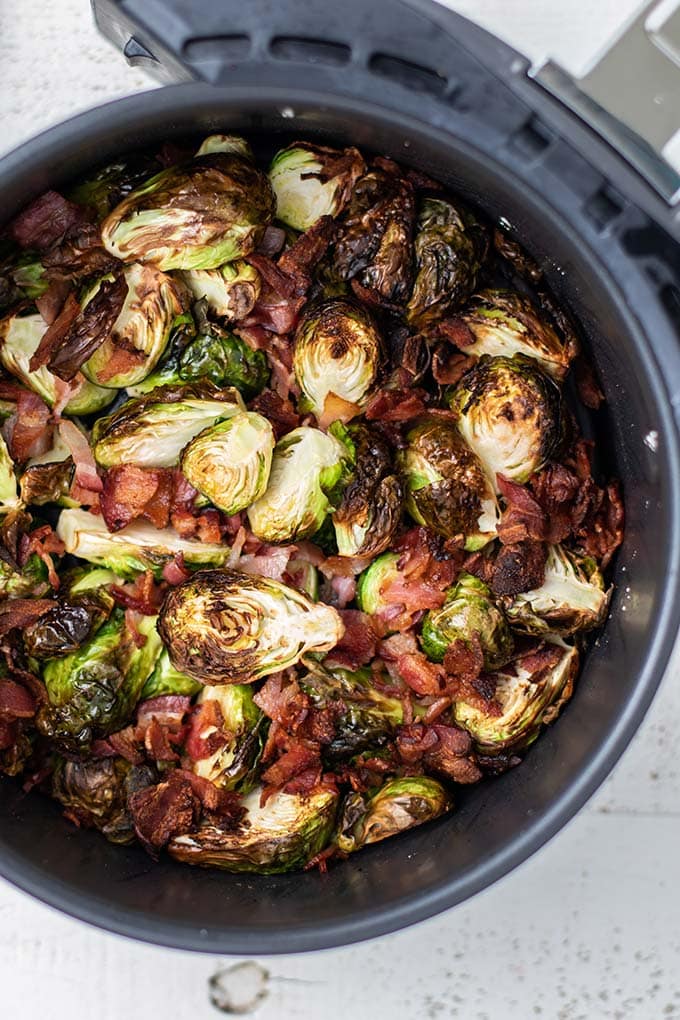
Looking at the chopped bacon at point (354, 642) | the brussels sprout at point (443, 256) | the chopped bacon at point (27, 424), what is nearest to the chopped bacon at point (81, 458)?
the chopped bacon at point (27, 424)

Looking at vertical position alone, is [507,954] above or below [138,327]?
below

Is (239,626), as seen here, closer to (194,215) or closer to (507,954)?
(194,215)

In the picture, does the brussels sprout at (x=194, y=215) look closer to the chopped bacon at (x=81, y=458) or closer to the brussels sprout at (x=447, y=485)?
the chopped bacon at (x=81, y=458)

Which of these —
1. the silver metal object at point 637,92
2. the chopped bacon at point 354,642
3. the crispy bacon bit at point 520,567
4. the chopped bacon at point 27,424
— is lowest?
the chopped bacon at point 27,424

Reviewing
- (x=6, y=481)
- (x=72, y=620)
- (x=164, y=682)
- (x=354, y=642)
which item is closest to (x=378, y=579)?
(x=354, y=642)

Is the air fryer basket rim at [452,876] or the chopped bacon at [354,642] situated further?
the chopped bacon at [354,642]

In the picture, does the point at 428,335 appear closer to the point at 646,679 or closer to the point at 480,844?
the point at 646,679
